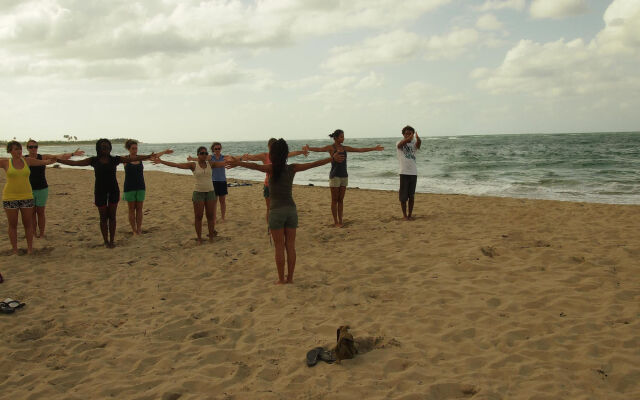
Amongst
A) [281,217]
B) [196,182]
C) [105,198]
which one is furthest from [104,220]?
[281,217]

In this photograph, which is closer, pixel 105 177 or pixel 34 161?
pixel 34 161

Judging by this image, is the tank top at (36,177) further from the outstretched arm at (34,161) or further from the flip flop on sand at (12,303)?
the flip flop on sand at (12,303)

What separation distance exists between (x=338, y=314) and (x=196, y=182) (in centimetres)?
425

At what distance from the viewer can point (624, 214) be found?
357 inches

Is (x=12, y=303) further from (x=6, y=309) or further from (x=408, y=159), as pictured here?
(x=408, y=159)

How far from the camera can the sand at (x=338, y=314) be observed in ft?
10.6

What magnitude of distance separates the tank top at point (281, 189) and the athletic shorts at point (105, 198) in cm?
372

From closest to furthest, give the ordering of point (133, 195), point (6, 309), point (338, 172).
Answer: point (6, 309) < point (133, 195) < point (338, 172)

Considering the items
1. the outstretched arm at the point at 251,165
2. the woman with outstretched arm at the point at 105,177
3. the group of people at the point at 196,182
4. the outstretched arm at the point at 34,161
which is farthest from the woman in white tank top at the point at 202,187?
the outstretched arm at the point at 251,165

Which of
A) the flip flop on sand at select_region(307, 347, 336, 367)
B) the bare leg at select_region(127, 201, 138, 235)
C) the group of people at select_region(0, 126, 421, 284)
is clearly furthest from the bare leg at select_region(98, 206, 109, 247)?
the flip flop on sand at select_region(307, 347, 336, 367)

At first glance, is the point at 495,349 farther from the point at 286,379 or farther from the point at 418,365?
the point at 286,379

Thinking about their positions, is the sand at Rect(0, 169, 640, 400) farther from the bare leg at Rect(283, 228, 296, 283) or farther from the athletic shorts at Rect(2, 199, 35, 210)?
the athletic shorts at Rect(2, 199, 35, 210)

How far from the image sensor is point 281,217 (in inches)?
197

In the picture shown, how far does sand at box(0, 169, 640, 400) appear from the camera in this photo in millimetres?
3225
